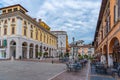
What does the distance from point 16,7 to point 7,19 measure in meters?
4.72

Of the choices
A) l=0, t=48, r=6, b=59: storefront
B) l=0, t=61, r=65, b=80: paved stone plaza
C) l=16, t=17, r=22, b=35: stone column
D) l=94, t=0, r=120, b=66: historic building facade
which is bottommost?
l=0, t=61, r=65, b=80: paved stone plaza

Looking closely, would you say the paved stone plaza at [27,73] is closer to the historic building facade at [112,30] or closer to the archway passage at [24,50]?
the historic building facade at [112,30]

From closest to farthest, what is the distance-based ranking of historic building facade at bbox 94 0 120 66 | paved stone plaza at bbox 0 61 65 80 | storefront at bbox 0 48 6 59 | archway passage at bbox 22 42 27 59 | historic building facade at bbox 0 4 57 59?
1. paved stone plaza at bbox 0 61 65 80
2. historic building facade at bbox 94 0 120 66
3. historic building facade at bbox 0 4 57 59
4. storefront at bbox 0 48 6 59
5. archway passage at bbox 22 42 27 59

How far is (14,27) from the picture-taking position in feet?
160

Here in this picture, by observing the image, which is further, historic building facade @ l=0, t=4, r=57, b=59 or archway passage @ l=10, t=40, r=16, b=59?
archway passage @ l=10, t=40, r=16, b=59

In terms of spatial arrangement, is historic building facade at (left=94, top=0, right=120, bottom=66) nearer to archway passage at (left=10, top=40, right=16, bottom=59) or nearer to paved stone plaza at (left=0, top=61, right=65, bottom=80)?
paved stone plaza at (left=0, top=61, right=65, bottom=80)

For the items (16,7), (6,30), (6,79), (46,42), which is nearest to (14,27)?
(6,30)

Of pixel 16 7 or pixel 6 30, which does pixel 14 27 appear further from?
pixel 16 7

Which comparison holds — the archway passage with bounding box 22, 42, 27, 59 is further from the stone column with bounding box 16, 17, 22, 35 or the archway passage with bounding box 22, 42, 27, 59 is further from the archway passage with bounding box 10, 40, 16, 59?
the stone column with bounding box 16, 17, 22, 35

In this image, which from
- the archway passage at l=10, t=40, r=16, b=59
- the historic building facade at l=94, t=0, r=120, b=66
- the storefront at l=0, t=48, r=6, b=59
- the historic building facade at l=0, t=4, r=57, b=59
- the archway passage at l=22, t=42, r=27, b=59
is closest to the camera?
the historic building facade at l=94, t=0, r=120, b=66

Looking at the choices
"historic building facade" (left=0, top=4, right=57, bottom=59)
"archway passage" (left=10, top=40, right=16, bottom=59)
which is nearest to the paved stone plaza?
"historic building facade" (left=0, top=4, right=57, bottom=59)

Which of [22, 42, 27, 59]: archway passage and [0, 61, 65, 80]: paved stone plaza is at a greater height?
[22, 42, 27, 59]: archway passage

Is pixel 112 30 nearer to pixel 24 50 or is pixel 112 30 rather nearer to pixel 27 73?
pixel 27 73

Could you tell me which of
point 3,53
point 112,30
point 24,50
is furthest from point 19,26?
point 112,30
